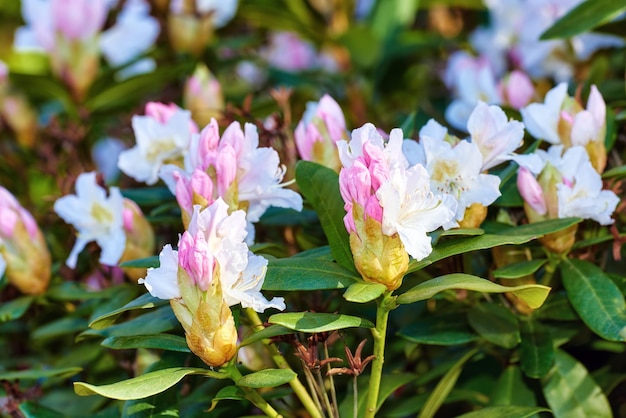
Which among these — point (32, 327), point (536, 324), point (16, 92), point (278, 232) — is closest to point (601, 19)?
point (536, 324)

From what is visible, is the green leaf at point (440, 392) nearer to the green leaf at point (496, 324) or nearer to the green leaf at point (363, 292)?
the green leaf at point (496, 324)

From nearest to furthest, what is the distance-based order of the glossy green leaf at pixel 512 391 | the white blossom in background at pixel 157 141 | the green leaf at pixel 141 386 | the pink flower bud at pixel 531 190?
the green leaf at pixel 141 386 < the pink flower bud at pixel 531 190 < the glossy green leaf at pixel 512 391 < the white blossom in background at pixel 157 141

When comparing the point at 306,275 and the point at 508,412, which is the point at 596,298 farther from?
the point at 306,275

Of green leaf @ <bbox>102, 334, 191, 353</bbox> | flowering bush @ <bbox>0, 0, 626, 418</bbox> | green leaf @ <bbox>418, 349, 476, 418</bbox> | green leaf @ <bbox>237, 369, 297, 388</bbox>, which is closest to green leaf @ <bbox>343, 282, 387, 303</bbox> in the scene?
flowering bush @ <bbox>0, 0, 626, 418</bbox>

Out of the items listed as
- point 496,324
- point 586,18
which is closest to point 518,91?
point 586,18

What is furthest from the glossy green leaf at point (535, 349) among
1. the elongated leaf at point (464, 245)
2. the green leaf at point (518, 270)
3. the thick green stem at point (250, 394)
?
the thick green stem at point (250, 394)
